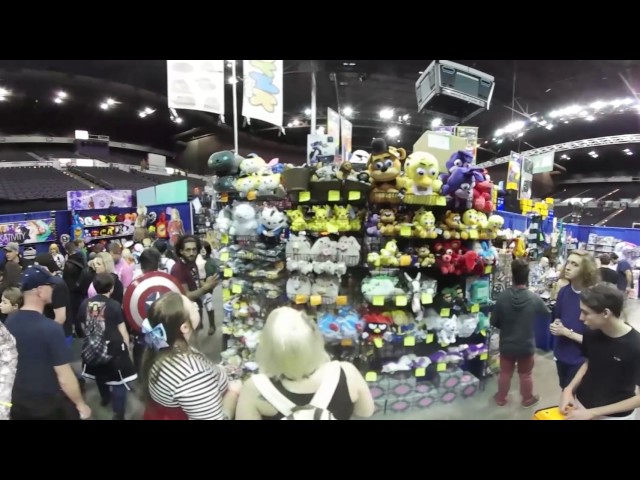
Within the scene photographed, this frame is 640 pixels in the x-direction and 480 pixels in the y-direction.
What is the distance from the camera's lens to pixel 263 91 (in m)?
3.19

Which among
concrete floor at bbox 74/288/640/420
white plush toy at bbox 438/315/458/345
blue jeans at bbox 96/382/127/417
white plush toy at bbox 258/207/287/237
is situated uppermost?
white plush toy at bbox 258/207/287/237

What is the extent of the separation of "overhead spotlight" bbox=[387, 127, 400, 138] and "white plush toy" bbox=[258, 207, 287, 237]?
1898 mm

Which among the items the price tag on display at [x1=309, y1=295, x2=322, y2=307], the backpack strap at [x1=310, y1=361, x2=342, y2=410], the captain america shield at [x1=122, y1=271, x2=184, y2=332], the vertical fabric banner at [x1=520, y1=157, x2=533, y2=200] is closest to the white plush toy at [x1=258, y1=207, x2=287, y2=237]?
the price tag on display at [x1=309, y1=295, x2=322, y2=307]

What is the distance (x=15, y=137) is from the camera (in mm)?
6688

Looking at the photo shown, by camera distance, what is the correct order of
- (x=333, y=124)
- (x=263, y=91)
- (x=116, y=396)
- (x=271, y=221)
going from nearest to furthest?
(x=116, y=396) < (x=271, y=221) < (x=263, y=91) < (x=333, y=124)

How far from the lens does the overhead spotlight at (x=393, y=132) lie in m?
3.92

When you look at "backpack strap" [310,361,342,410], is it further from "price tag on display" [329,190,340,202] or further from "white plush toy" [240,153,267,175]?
"white plush toy" [240,153,267,175]

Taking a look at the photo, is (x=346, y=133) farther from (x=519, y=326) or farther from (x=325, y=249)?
(x=519, y=326)

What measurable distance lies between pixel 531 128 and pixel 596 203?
1672 millimetres

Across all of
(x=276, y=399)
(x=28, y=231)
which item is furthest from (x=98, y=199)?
(x=276, y=399)

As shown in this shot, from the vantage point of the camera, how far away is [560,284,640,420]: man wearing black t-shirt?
60.8 inches

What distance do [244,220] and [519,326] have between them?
92.2 inches

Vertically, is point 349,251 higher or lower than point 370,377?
higher

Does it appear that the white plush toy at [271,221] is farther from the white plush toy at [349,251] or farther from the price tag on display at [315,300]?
the price tag on display at [315,300]
